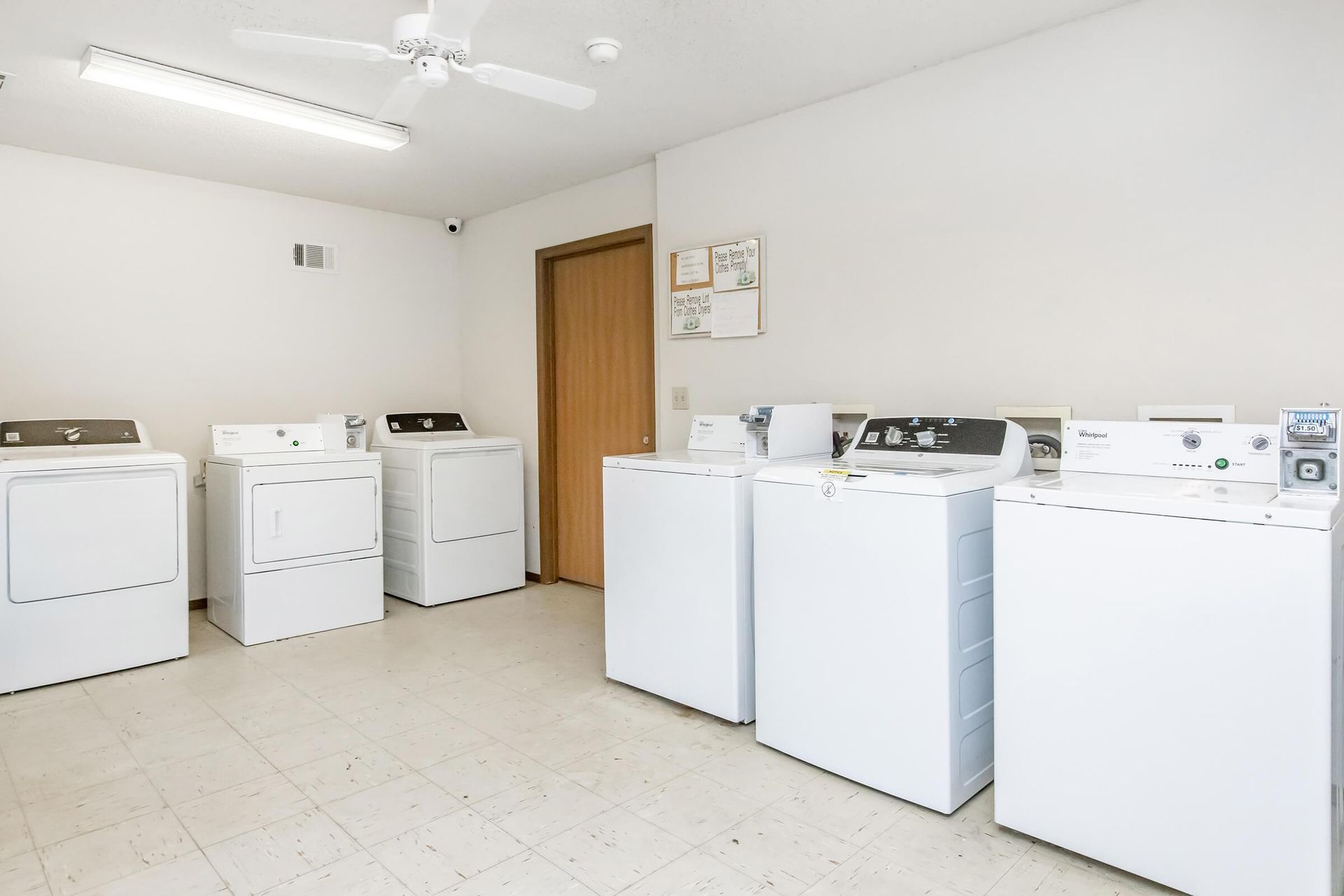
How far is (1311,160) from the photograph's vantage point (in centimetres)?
210

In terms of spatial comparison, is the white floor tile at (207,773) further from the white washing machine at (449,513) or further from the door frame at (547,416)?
the door frame at (547,416)

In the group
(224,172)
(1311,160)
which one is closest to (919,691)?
(1311,160)

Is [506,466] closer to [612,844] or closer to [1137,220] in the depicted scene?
[612,844]

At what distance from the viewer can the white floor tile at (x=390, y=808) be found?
203 cm

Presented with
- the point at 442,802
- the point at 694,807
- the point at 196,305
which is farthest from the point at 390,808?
the point at 196,305

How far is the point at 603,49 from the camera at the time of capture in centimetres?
265

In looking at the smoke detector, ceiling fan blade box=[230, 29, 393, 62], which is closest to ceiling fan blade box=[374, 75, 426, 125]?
ceiling fan blade box=[230, 29, 393, 62]

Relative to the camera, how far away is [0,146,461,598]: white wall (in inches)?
146

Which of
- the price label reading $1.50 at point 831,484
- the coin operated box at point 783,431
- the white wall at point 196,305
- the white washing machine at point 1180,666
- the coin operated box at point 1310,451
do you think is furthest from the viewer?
the white wall at point 196,305

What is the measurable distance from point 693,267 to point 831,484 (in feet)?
5.76

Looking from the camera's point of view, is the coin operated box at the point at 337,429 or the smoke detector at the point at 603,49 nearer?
the smoke detector at the point at 603,49

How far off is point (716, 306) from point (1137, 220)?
5.66 feet

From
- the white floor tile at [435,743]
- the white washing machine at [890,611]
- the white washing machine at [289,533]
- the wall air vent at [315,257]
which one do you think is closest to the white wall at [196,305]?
the wall air vent at [315,257]

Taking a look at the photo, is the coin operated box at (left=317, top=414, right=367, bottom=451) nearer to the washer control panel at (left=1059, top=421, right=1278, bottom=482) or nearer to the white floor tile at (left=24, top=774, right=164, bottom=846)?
the white floor tile at (left=24, top=774, right=164, bottom=846)
